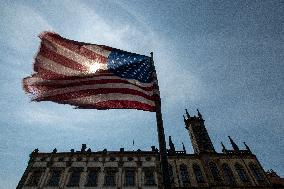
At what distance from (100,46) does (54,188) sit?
24.9m

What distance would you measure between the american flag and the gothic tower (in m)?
28.1

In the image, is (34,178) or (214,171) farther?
(214,171)

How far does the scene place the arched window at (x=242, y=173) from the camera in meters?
31.6

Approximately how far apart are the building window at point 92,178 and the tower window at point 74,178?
1.22 meters

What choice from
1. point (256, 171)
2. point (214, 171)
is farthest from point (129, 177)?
point (256, 171)

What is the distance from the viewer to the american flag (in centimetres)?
803

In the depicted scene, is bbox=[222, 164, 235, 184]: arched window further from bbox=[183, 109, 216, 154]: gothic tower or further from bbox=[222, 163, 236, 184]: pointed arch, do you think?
bbox=[183, 109, 216, 154]: gothic tower

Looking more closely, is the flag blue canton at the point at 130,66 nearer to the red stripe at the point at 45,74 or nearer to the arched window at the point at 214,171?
the red stripe at the point at 45,74

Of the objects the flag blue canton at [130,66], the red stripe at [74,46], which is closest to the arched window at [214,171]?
the flag blue canton at [130,66]

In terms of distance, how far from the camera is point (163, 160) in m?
5.71

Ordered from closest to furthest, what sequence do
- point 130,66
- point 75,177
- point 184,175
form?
1. point 130,66
2. point 75,177
3. point 184,175

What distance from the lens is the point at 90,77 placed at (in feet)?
28.1

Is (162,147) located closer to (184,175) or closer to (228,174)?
(184,175)

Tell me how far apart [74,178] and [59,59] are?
82.3 ft
